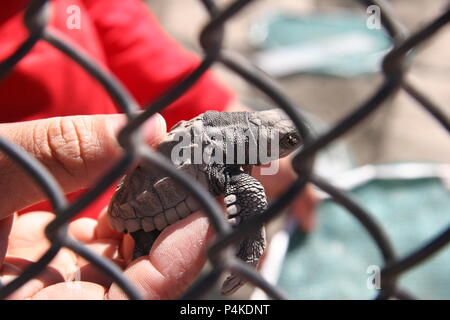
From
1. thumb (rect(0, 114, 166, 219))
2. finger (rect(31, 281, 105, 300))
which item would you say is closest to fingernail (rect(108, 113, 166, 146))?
thumb (rect(0, 114, 166, 219))

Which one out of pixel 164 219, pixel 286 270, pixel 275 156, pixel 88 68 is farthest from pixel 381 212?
pixel 88 68

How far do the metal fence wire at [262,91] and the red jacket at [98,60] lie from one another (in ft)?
1.47

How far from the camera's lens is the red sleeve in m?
1.38

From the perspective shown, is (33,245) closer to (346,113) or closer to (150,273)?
(150,273)

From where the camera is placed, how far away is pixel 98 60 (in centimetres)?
133

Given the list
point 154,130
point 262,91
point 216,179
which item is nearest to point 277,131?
point 216,179

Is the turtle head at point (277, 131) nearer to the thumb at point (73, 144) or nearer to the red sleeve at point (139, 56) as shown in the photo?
the thumb at point (73, 144)

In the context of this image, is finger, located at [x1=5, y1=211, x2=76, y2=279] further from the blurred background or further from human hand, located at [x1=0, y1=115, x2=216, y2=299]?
the blurred background

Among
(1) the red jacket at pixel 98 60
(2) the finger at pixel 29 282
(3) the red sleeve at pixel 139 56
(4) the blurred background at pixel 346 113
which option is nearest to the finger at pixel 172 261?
(2) the finger at pixel 29 282

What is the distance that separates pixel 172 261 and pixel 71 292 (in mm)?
146

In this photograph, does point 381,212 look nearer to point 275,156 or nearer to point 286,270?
point 286,270

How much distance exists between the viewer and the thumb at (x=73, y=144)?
25.8 inches

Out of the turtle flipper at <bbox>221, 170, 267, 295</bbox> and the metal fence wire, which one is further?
the turtle flipper at <bbox>221, 170, 267, 295</bbox>

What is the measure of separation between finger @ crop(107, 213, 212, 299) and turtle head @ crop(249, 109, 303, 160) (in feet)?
0.54
